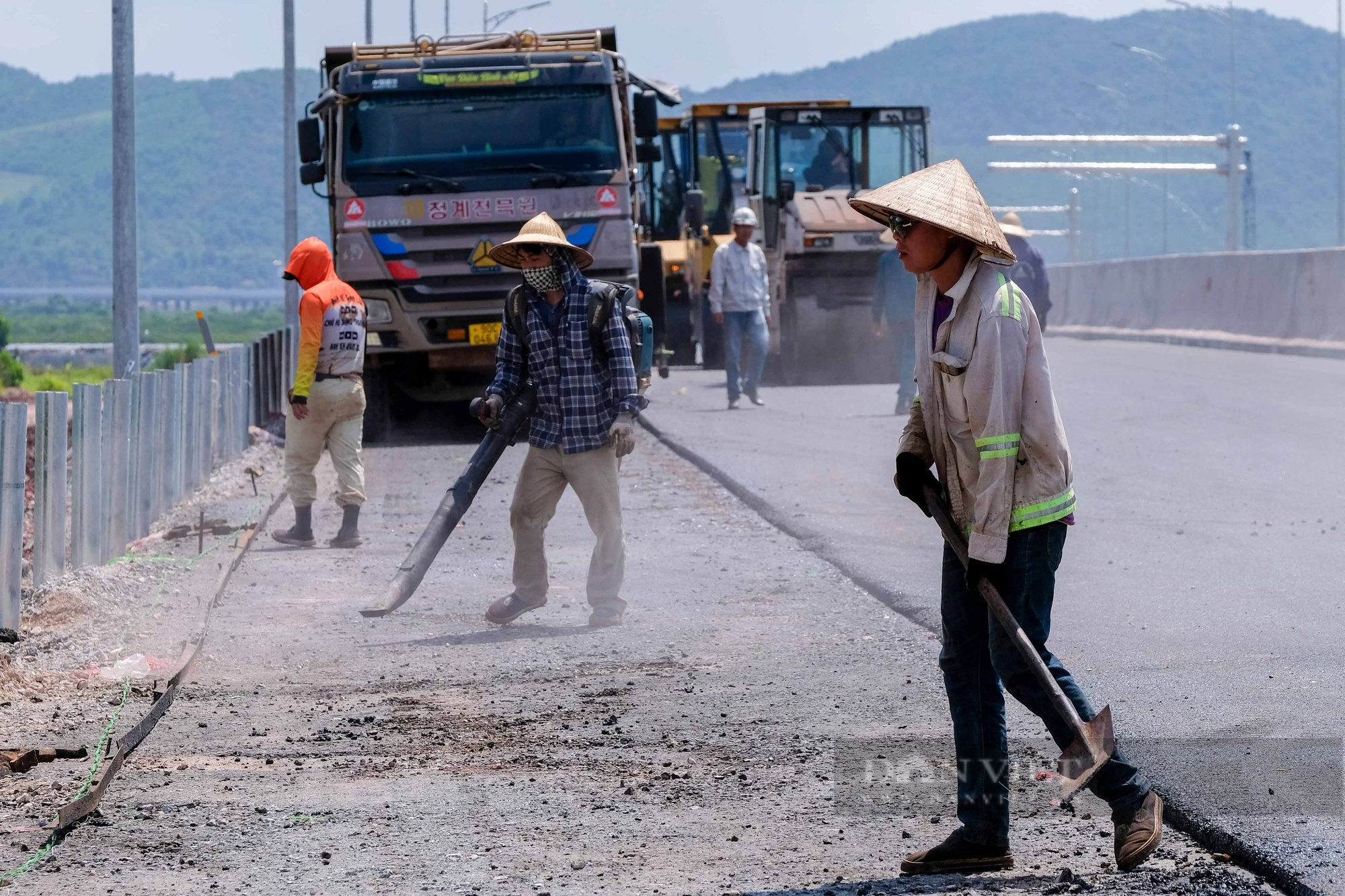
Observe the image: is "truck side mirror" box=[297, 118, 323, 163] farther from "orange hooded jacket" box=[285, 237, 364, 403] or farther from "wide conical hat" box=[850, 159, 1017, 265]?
"wide conical hat" box=[850, 159, 1017, 265]

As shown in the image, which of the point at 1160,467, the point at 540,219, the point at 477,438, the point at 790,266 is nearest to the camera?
the point at 540,219

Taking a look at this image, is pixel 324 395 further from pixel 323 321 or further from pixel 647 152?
pixel 647 152

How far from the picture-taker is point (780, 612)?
8203 mm

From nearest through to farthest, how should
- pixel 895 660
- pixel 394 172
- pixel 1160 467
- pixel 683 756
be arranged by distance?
pixel 683 756 < pixel 895 660 < pixel 1160 467 < pixel 394 172

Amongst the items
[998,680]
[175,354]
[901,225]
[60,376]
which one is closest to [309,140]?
[901,225]

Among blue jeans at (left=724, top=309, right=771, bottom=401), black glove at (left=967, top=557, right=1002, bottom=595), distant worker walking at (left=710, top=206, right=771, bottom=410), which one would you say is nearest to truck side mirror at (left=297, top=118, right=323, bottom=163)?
distant worker walking at (left=710, top=206, right=771, bottom=410)

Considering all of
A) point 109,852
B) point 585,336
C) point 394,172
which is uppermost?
point 394,172

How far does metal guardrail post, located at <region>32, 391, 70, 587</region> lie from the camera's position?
883cm

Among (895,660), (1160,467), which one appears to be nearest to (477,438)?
(1160,467)

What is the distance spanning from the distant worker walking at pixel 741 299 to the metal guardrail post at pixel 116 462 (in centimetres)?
832

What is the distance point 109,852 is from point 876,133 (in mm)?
18457

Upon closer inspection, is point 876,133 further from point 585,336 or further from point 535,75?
point 585,336

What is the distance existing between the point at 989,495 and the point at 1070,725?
58 cm

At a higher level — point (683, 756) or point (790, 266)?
point (790, 266)
